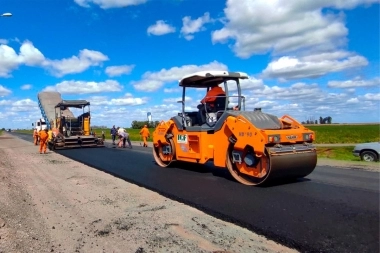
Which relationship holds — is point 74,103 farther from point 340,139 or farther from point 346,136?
point 346,136

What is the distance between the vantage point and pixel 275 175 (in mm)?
6527

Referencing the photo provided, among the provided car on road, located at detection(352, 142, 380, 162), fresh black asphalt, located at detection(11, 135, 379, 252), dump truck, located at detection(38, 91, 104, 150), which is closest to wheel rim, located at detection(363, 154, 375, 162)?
car on road, located at detection(352, 142, 380, 162)

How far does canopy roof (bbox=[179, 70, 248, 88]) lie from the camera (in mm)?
8336

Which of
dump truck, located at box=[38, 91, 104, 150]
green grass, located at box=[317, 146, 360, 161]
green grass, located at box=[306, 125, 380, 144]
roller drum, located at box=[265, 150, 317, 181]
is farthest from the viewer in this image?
green grass, located at box=[306, 125, 380, 144]

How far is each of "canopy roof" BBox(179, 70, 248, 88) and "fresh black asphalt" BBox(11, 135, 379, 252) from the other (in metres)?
2.30

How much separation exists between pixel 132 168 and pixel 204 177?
2.87 meters

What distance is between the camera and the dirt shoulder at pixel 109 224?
3.95 metres

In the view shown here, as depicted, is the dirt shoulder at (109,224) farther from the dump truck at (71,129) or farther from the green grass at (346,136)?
the green grass at (346,136)

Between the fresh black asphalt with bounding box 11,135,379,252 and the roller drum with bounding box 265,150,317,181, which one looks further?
the roller drum with bounding box 265,150,317,181

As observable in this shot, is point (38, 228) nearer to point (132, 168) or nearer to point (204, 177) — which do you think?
point (204, 177)

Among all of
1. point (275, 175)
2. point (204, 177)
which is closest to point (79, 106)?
point (204, 177)

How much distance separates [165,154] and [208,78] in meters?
2.69

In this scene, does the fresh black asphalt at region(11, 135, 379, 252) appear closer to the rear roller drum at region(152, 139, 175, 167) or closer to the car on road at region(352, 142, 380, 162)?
the rear roller drum at region(152, 139, 175, 167)

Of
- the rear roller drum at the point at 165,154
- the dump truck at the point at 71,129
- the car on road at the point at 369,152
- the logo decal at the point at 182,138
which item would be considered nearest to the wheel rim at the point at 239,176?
the logo decal at the point at 182,138
